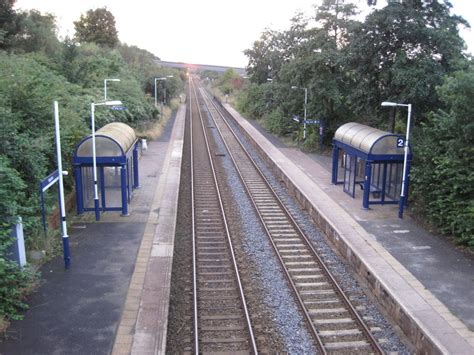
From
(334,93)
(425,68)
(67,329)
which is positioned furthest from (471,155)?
(334,93)

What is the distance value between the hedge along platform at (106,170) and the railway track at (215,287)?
2705mm

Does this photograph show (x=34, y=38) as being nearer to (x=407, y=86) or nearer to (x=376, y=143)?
(x=407, y=86)

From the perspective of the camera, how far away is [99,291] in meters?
10.2

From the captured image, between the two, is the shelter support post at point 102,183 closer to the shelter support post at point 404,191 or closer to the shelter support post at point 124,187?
the shelter support post at point 124,187

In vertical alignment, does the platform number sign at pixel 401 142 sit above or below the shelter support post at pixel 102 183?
above

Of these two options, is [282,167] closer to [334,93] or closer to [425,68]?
[334,93]

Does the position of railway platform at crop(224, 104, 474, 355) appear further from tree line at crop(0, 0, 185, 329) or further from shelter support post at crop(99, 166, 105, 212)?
tree line at crop(0, 0, 185, 329)

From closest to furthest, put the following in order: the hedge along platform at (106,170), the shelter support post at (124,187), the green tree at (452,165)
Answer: the green tree at (452,165), the hedge along platform at (106,170), the shelter support post at (124,187)

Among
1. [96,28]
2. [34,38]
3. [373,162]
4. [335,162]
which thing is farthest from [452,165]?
[96,28]

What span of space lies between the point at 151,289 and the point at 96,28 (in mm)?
53010

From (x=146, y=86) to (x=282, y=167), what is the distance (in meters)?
31.1

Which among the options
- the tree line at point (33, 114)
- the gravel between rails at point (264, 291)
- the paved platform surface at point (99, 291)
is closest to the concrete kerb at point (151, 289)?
the paved platform surface at point (99, 291)

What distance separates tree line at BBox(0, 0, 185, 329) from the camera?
31.8 feet

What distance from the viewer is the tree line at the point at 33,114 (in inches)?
381
